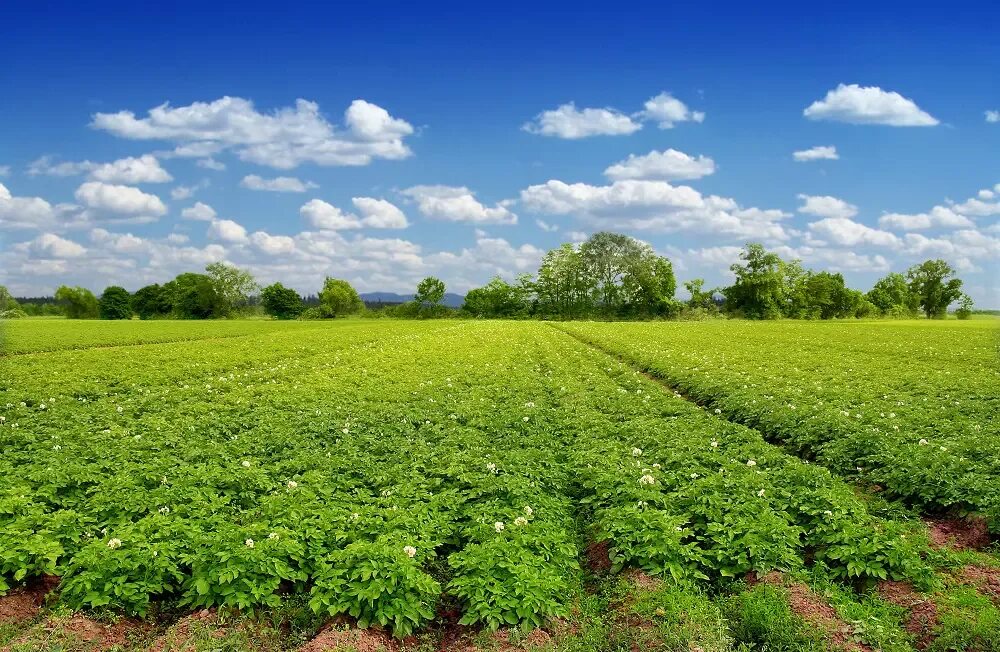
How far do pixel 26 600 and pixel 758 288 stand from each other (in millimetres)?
138359

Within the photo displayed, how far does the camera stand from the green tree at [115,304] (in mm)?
137125

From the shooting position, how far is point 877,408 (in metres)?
18.2

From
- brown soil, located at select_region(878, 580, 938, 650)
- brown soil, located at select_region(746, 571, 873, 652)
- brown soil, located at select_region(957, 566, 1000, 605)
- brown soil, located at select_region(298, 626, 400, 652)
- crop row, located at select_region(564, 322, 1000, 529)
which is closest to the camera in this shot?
brown soil, located at select_region(298, 626, 400, 652)

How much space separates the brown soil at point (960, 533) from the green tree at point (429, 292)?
5371 inches

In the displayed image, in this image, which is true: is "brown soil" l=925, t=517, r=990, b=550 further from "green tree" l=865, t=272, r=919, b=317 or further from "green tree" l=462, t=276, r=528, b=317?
"green tree" l=865, t=272, r=919, b=317

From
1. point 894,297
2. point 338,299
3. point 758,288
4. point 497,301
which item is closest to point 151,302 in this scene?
point 338,299

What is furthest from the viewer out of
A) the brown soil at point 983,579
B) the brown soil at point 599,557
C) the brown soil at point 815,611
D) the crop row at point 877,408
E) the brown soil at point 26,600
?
the crop row at point 877,408

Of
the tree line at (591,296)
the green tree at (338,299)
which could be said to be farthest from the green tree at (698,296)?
the green tree at (338,299)

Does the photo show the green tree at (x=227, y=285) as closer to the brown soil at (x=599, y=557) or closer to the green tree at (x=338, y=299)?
the green tree at (x=338, y=299)

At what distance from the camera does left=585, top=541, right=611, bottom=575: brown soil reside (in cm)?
925

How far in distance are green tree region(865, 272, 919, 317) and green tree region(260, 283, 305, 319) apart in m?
132

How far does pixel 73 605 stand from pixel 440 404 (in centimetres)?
1232

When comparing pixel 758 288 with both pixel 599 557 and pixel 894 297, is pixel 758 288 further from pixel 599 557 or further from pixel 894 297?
pixel 599 557

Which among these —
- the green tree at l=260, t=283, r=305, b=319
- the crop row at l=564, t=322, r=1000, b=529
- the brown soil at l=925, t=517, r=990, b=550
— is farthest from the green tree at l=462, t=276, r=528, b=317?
the brown soil at l=925, t=517, r=990, b=550
